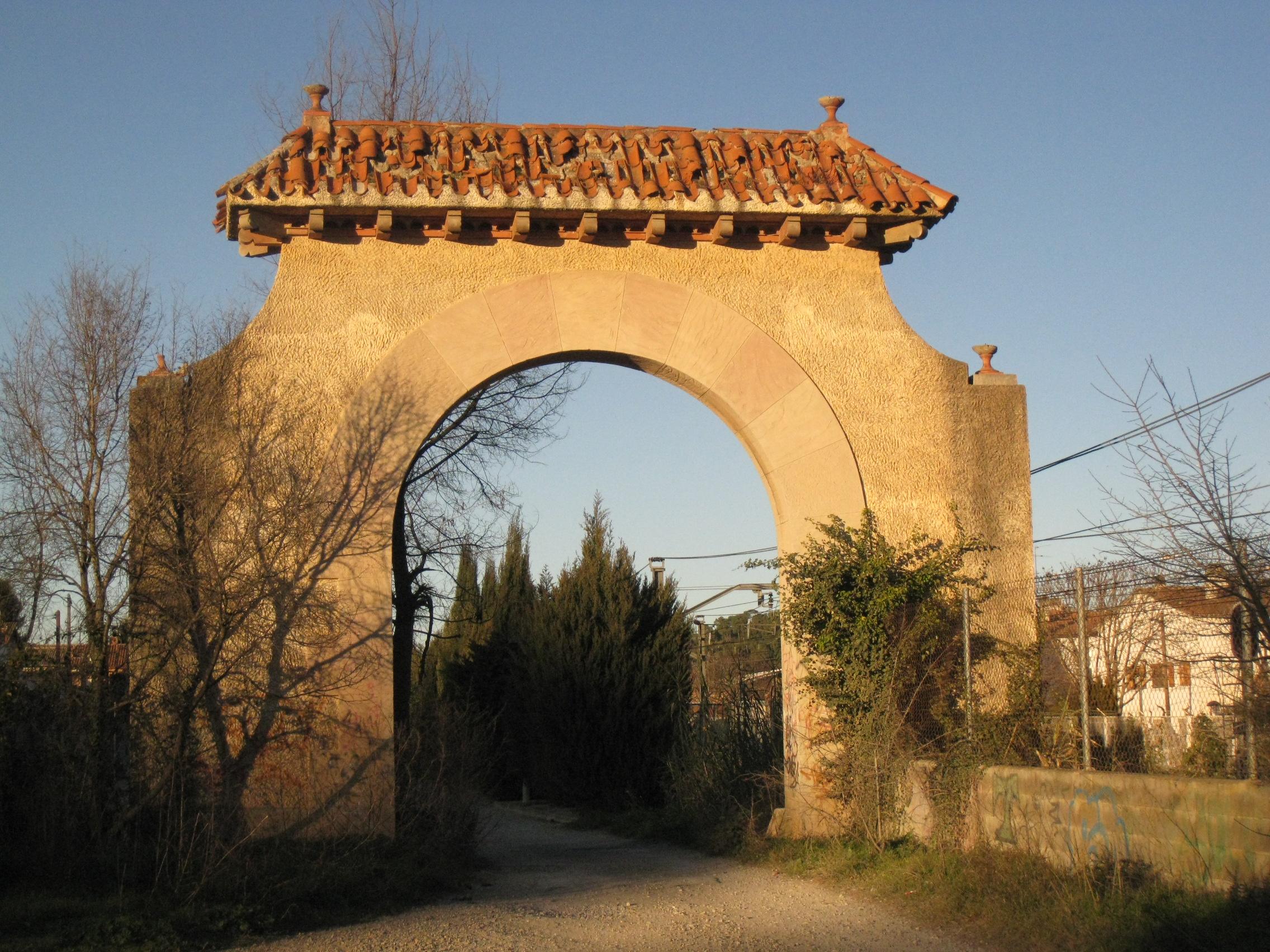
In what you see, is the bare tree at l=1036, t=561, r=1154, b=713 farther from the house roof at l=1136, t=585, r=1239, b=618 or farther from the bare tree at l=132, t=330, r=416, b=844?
the bare tree at l=132, t=330, r=416, b=844

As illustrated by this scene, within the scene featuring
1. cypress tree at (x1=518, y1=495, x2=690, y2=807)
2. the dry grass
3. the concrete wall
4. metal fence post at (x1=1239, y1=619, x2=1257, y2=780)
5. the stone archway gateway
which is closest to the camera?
the dry grass

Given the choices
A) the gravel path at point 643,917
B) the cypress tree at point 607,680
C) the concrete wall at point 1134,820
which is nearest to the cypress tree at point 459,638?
the cypress tree at point 607,680

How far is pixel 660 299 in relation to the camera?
33.6 feet

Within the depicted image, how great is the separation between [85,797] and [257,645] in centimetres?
151

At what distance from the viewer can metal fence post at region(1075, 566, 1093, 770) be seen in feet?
26.4

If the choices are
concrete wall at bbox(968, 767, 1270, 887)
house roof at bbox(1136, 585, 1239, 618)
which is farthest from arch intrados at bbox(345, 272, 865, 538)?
house roof at bbox(1136, 585, 1239, 618)

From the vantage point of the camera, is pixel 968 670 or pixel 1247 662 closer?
pixel 1247 662

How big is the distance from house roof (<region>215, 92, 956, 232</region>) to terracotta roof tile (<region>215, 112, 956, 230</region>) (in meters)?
0.01

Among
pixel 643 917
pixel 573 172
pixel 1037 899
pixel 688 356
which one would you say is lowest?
pixel 643 917

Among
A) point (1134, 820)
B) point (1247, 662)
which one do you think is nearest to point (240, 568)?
point (1134, 820)

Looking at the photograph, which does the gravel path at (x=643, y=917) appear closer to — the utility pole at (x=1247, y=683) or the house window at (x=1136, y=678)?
the utility pole at (x=1247, y=683)

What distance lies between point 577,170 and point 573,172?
0.04 m

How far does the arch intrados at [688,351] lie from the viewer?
9.97 metres

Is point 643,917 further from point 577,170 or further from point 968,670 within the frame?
point 577,170
